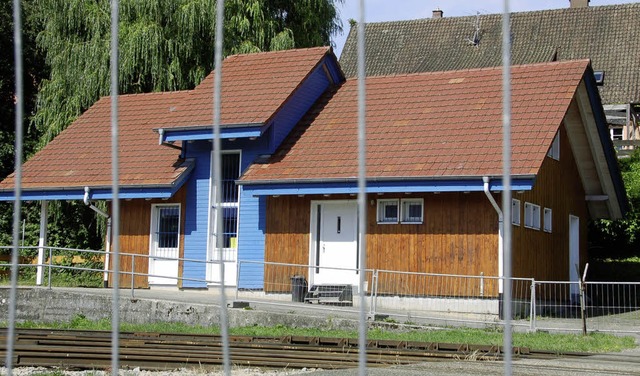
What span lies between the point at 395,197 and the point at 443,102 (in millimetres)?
3150

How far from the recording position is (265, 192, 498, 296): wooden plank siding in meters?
21.6

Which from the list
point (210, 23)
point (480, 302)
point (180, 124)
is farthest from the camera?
point (210, 23)

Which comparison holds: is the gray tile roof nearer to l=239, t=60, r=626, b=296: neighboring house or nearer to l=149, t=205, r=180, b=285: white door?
l=239, t=60, r=626, b=296: neighboring house

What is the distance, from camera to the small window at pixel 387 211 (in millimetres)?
22766

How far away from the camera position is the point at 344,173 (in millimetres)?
22578

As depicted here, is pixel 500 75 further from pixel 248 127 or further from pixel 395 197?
pixel 248 127

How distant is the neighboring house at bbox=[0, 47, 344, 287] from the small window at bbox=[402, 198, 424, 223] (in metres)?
3.53

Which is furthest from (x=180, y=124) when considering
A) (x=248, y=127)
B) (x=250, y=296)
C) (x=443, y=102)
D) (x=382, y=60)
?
(x=382, y=60)

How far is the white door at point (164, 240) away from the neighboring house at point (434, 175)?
2752mm

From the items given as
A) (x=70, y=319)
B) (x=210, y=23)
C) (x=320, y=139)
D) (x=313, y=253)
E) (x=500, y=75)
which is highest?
(x=210, y=23)

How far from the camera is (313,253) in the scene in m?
23.5

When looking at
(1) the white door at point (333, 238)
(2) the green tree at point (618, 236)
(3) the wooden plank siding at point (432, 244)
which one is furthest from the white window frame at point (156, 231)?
(2) the green tree at point (618, 236)

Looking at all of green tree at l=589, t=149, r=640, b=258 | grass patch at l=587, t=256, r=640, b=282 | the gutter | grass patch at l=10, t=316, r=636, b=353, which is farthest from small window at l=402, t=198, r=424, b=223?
green tree at l=589, t=149, r=640, b=258

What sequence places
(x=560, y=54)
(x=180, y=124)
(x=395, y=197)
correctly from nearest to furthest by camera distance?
(x=395, y=197), (x=180, y=124), (x=560, y=54)
